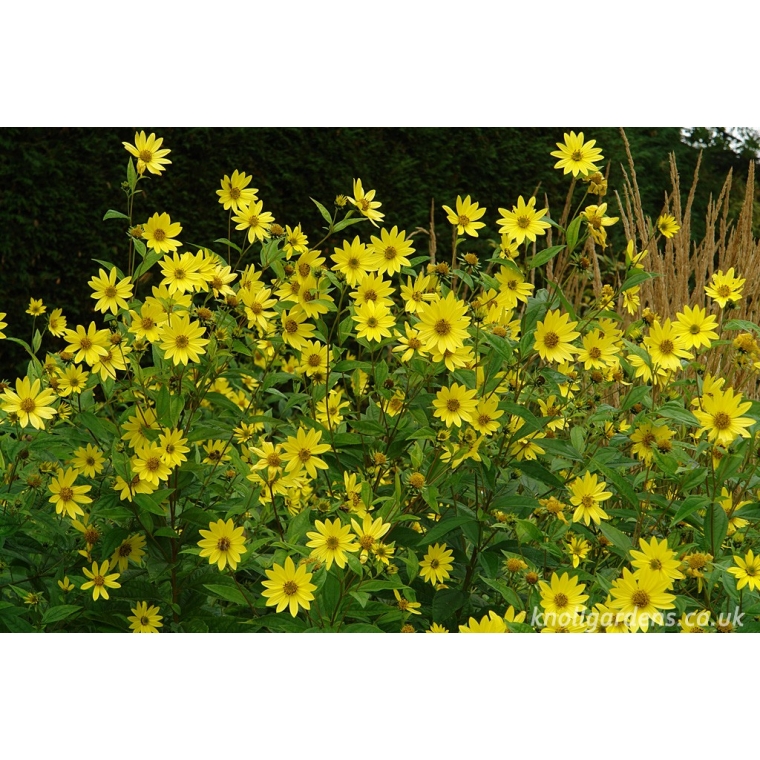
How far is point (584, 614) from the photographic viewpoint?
1557 millimetres

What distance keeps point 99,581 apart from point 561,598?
83 cm

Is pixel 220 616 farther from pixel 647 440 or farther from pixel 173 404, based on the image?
pixel 647 440

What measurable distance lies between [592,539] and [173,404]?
0.85 metres

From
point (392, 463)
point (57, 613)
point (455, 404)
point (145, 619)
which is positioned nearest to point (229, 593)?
point (145, 619)

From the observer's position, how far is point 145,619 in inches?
65.4

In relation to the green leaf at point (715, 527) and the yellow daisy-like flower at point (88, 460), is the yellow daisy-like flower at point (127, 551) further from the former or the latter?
the green leaf at point (715, 527)

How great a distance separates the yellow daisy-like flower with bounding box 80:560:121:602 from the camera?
1603 millimetres

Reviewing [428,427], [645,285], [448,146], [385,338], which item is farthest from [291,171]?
[428,427]

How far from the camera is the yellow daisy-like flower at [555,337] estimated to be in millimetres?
1623

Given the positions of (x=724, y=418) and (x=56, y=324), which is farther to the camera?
(x=56, y=324)

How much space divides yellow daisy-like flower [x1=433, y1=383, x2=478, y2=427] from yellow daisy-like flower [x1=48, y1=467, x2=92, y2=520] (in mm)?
678

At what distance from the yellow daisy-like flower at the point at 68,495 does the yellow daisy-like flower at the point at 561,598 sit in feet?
2.79

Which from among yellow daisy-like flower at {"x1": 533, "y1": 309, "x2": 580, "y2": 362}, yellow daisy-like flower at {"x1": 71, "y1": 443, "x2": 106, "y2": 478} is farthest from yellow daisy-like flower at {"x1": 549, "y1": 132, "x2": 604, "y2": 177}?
yellow daisy-like flower at {"x1": 71, "y1": 443, "x2": 106, "y2": 478}

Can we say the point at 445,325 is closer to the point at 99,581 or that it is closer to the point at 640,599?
the point at 640,599
